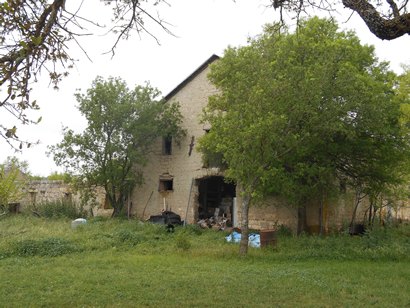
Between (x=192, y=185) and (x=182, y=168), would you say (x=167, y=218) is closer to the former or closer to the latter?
(x=192, y=185)

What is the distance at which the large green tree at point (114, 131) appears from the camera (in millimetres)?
22016

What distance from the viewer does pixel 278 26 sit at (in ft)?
25.3

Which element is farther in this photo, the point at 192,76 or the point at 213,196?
the point at 213,196

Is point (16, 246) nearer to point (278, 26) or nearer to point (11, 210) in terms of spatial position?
point (278, 26)

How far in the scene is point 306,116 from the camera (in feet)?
41.9

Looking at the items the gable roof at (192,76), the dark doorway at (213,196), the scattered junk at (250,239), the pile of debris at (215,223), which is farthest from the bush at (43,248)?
the gable roof at (192,76)

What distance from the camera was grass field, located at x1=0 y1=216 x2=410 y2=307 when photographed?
302 inches

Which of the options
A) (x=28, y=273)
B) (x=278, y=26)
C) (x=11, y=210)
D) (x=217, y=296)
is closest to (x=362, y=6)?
(x=278, y=26)

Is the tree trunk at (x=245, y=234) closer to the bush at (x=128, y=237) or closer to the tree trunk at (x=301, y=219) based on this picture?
the bush at (x=128, y=237)

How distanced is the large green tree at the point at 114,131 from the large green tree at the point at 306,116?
6018 mm

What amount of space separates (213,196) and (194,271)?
537 inches

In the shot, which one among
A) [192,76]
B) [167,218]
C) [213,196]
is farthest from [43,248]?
[192,76]

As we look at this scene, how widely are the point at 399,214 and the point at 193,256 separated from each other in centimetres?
1685

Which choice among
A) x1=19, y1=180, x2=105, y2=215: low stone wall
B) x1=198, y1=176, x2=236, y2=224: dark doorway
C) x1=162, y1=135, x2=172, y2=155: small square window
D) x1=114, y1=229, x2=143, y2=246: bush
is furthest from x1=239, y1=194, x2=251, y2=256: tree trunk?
x1=19, y1=180, x2=105, y2=215: low stone wall
